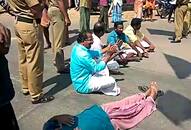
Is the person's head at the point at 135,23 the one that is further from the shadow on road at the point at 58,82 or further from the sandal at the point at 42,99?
the sandal at the point at 42,99

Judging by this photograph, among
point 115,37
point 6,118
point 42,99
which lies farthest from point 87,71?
point 6,118

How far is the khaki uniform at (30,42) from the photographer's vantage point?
5.41m

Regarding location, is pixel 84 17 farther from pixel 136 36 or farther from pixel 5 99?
pixel 5 99

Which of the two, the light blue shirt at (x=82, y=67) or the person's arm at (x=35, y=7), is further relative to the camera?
the light blue shirt at (x=82, y=67)

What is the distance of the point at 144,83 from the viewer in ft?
22.3

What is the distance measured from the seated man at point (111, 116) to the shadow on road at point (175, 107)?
2.13 feet

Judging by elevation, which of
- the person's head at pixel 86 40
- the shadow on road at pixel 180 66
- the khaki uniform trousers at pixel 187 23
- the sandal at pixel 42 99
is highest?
the person's head at pixel 86 40

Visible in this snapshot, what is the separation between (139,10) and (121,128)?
30.5ft

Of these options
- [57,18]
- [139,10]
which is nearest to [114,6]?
[139,10]

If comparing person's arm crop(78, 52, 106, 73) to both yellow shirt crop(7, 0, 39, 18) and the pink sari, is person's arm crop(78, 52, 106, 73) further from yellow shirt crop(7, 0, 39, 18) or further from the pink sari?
the pink sari

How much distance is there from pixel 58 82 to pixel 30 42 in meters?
1.44

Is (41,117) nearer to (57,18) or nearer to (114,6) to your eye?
(57,18)

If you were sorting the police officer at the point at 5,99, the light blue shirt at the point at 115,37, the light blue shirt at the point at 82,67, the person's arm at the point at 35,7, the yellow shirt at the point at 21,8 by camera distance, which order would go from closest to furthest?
the police officer at the point at 5,99, the person's arm at the point at 35,7, the yellow shirt at the point at 21,8, the light blue shirt at the point at 82,67, the light blue shirt at the point at 115,37

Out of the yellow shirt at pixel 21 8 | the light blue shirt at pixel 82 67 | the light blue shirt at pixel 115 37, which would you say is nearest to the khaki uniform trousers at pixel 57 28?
the light blue shirt at pixel 115 37
